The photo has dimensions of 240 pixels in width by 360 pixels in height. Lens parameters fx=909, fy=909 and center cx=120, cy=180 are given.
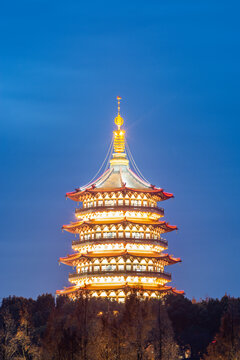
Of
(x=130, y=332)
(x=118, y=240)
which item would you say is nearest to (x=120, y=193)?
(x=118, y=240)

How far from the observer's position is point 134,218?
143375mm

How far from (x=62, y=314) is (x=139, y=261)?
19.7m

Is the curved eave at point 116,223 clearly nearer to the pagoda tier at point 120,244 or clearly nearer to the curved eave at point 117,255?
the pagoda tier at point 120,244

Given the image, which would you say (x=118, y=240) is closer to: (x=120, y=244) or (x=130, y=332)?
(x=120, y=244)

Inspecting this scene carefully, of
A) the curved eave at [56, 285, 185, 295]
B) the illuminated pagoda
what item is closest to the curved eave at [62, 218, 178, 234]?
the illuminated pagoda

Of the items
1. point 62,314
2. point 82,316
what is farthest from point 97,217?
point 82,316

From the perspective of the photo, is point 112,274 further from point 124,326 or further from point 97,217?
point 124,326

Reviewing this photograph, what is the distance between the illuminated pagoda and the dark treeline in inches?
228

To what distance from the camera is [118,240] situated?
139875mm

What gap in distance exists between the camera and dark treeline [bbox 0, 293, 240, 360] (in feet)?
339

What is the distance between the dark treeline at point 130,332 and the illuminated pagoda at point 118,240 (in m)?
5.78

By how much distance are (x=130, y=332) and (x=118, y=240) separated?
116 feet

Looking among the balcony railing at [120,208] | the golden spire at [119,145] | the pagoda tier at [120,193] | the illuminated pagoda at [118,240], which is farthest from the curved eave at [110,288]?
the golden spire at [119,145]

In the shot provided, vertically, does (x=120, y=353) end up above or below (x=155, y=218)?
below
